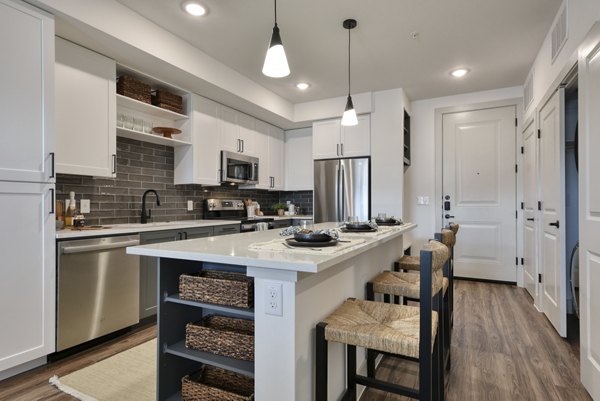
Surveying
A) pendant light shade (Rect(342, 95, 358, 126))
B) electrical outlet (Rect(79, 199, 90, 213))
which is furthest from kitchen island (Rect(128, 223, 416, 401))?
electrical outlet (Rect(79, 199, 90, 213))

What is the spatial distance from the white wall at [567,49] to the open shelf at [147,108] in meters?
3.38

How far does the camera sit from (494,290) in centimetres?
412

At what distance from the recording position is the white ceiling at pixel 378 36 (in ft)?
8.41

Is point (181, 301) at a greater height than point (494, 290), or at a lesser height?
greater

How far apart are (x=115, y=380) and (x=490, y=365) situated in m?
2.46

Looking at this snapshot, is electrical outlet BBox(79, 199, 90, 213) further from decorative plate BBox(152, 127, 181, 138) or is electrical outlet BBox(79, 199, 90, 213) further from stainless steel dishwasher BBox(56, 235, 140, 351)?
decorative plate BBox(152, 127, 181, 138)

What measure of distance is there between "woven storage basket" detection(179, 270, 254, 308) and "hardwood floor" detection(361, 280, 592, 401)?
3.44 feet

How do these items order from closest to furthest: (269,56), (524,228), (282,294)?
(282,294), (269,56), (524,228)

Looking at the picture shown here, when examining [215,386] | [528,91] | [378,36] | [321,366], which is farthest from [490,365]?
[528,91]

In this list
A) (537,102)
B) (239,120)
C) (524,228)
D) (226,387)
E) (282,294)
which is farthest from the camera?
(239,120)

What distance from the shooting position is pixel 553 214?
276 cm

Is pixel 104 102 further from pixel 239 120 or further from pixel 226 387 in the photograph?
pixel 226 387

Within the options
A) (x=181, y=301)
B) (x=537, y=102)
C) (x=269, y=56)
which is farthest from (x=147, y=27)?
(x=537, y=102)

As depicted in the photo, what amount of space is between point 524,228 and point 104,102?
4778mm
